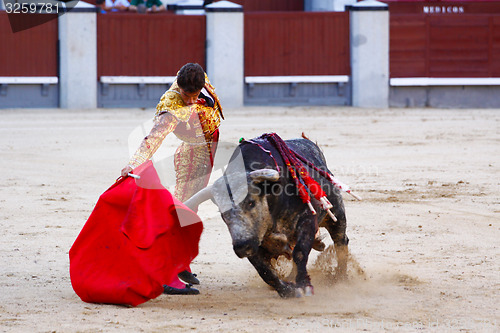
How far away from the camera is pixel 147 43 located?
10.9 m

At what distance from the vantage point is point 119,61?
10.9 metres

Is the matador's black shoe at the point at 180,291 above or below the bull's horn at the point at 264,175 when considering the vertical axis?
below

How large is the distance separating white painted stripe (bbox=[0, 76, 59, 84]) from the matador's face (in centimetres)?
780

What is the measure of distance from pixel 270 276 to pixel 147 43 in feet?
27.0

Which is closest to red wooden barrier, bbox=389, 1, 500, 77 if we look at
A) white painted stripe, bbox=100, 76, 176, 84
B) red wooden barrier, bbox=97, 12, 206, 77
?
red wooden barrier, bbox=97, 12, 206, 77

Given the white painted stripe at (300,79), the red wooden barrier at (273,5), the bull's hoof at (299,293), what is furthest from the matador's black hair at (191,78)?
the red wooden barrier at (273,5)

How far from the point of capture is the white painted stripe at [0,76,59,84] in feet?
34.2

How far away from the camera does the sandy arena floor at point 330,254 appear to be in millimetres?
2760

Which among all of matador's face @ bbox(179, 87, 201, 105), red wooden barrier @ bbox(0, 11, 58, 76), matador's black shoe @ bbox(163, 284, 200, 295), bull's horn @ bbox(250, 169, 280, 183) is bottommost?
matador's black shoe @ bbox(163, 284, 200, 295)

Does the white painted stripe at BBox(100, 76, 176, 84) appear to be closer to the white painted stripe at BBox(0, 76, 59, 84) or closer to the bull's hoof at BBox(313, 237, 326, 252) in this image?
the white painted stripe at BBox(0, 76, 59, 84)

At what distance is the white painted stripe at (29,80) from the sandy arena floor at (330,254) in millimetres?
2208

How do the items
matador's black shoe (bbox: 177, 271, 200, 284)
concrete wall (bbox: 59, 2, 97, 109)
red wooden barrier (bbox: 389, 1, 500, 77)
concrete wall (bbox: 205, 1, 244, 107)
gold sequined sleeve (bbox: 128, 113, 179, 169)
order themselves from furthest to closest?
1. red wooden barrier (bbox: 389, 1, 500, 77)
2. concrete wall (bbox: 205, 1, 244, 107)
3. concrete wall (bbox: 59, 2, 97, 109)
4. matador's black shoe (bbox: 177, 271, 200, 284)
5. gold sequined sleeve (bbox: 128, 113, 179, 169)

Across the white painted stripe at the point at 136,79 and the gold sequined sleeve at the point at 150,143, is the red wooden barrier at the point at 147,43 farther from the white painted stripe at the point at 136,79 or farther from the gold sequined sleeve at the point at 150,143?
the gold sequined sleeve at the point at 150,143

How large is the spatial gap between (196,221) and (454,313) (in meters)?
0.96
